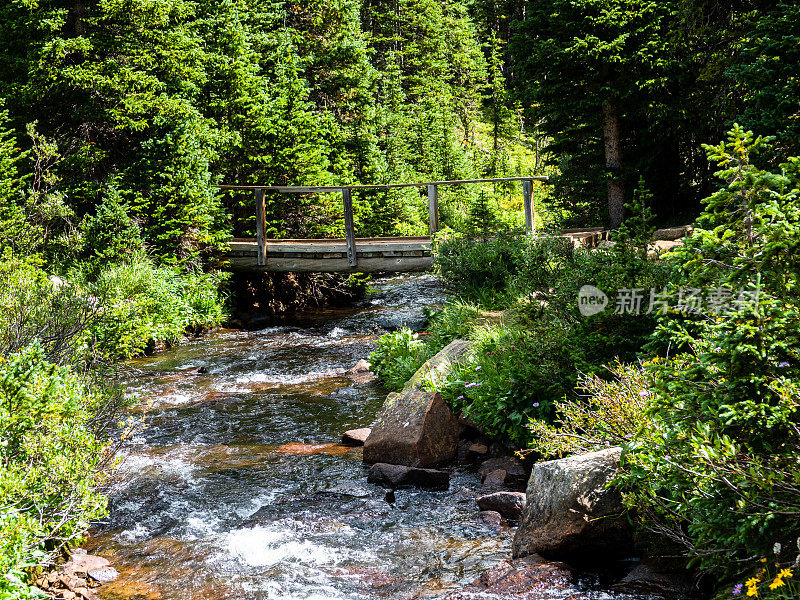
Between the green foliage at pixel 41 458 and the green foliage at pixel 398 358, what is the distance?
18.3 ft

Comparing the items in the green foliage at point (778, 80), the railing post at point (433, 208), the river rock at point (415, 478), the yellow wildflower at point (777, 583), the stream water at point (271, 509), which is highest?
the green foliage at point (778, 80)

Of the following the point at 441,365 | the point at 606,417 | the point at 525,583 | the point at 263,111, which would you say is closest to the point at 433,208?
the point at 263,111

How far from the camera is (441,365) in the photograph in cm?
903

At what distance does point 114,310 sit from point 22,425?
6878 millimetres

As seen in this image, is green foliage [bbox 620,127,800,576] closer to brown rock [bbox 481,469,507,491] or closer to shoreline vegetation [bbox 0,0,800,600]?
shoreline vegetation [bbox 0,0,800,600]

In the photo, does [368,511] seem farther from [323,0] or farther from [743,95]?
[323,0]

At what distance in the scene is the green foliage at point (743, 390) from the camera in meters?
3.81

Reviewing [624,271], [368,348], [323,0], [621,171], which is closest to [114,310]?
[368,348]

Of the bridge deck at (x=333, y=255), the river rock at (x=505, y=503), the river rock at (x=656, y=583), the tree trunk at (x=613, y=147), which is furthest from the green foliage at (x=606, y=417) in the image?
the tree trunk at (x=613, y=147)

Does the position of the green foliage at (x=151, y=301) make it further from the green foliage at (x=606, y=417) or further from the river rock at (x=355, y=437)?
the green foliage at (x=606, y=417)

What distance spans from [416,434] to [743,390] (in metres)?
4.41

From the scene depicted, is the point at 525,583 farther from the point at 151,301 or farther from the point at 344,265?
the point at 344,265

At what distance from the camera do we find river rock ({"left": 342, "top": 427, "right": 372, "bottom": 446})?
350 inches

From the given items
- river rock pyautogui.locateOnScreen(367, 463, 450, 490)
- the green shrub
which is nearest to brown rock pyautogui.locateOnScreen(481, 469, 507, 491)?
river rock pyautogui.locateOnScreen(367, 463, 450, 490)
